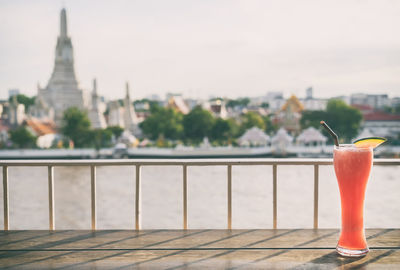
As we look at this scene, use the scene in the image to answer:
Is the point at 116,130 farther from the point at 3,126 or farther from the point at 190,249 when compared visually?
the point at 190,249

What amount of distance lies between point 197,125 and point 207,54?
79.0 feet

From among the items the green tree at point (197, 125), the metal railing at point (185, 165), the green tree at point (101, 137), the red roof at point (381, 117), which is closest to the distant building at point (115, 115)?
the green tree at point (101, 137)

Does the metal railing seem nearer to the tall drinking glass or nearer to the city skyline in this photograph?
the tall drinking glass

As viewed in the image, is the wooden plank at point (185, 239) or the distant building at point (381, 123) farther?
the distant building at point (381, 123)

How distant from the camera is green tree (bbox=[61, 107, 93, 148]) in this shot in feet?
137

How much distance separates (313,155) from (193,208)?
24901 mm

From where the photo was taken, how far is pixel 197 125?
4012cm

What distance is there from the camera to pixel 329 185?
24359 mm

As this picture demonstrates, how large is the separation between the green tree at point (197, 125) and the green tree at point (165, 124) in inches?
27.8

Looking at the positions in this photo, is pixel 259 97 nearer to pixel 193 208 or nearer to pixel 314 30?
pixel 314 30

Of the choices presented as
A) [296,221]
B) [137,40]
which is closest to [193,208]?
[296,221]

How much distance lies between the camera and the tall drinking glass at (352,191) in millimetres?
1454

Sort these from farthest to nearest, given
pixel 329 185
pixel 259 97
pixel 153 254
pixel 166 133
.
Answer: pixel 259 97
pixel 166 133
pixel 329 185
pixel 153 254

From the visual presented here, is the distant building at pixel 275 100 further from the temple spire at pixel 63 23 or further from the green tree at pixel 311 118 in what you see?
the temple spire at pixel 63 23
